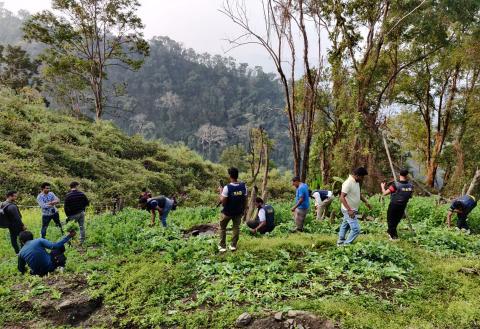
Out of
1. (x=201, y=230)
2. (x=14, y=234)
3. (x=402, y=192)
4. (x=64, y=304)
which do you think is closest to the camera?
(x=64, y=304)

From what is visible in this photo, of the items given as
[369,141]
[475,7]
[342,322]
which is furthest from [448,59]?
[342,322]

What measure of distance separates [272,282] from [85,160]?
23.1 metres

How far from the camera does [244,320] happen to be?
255 inches

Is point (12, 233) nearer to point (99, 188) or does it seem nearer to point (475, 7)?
point (99, 188)

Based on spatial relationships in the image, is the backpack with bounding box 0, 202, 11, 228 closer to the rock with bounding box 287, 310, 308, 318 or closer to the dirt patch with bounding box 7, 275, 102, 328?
the dirt patch with bounding box 7, 275, 102, 328

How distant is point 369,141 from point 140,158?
67.8ft

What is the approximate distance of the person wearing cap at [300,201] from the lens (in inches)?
474

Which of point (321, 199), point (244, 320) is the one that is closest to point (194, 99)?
point (321, 199)

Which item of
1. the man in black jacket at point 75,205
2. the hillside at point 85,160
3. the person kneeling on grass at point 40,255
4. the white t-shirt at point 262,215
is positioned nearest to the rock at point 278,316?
the person kneeling on grass at point 40,255

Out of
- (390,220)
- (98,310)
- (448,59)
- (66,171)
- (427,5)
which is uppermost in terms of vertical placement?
(427,5)

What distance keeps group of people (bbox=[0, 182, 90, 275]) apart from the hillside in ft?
28.8

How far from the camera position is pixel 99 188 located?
25.7 metres

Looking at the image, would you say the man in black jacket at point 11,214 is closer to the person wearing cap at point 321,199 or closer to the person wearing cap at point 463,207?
the person wearing cap at point 321,199

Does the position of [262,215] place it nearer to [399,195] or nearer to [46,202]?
[399,195]
